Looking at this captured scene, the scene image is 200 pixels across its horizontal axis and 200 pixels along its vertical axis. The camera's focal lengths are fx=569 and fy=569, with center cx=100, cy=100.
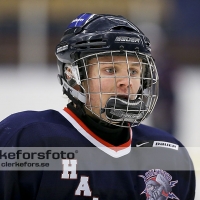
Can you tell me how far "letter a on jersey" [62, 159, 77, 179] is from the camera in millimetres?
2031

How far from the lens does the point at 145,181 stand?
217 cm

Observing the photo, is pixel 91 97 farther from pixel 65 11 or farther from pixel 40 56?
pixel 65 11

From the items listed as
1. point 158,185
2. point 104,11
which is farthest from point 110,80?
point 104,11

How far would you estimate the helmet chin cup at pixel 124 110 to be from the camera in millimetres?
2066

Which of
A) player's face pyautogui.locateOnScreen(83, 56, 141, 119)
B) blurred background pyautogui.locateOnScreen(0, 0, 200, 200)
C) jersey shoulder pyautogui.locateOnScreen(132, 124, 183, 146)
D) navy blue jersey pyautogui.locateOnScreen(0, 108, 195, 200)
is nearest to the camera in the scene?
navy blue jersey pyautogui.locateOnScreen(0, 108, 195, 200)

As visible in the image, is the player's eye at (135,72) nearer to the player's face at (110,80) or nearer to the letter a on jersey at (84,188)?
the player's face at (110,80)

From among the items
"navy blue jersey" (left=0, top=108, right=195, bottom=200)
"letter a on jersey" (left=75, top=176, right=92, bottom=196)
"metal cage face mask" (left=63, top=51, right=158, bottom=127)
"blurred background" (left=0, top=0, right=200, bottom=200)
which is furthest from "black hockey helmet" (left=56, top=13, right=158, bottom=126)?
"blurred background" (left=0, top=0, right=200, bottom=200)

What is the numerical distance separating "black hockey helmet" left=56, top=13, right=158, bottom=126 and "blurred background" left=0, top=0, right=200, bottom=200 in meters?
3.15

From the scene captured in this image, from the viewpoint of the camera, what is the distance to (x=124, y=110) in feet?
6.80

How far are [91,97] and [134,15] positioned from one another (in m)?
5.25

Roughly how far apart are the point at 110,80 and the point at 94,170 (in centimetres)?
34

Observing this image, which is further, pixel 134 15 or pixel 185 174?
pixel 134 15

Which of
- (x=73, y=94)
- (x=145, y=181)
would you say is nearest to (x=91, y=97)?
(x=73, y=94)

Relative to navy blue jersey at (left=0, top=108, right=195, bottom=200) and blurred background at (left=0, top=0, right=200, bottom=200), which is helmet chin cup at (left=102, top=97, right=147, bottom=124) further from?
blurred background at (left=0, top=0, right=200, bottom=200)
